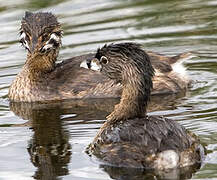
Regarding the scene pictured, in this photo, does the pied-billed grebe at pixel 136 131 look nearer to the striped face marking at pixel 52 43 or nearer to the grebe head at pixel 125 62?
the grebe head at pixel 125 62

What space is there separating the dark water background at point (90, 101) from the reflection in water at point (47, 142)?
11mm

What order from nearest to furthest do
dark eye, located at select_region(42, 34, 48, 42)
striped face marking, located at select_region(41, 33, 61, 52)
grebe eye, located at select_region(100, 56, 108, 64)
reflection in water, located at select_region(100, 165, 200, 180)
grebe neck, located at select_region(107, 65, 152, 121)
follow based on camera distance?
reflection in water, located at select_region(100, 165, 200, 180) < grebe neck, located at select_region(107, 65, 152, 121) < grebe eye, located at select_region(100, 56, 108, 64) < dark eye, located at select_region(42, 34, 48, 42) < striped face marking, located at select_region(41, 33, 61, 52)

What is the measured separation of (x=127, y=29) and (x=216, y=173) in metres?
7.37

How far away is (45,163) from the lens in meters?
10.3

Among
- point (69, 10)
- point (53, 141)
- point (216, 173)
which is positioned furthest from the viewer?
point (69, 10)

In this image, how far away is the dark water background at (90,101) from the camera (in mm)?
10133

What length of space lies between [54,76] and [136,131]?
410cm

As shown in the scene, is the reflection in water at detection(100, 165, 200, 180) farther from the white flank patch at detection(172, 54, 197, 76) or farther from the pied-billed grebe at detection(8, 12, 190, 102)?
the white flank patch at detection(172, 54, 197, 76)

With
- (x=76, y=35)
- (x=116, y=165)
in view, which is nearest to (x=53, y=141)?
(x=116, y=165)

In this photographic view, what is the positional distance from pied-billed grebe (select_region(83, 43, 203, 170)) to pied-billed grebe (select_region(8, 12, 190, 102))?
2.22 metres

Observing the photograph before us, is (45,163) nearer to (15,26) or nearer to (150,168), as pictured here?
(150,168)

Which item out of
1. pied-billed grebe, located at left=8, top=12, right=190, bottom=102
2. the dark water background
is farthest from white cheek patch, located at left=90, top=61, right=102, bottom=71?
pied-billed grebe, located at left=8, top=12, right=190, bottom=102

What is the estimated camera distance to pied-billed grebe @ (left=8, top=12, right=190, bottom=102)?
13414 mm

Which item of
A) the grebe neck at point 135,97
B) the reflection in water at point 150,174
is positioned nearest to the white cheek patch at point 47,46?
the grebe neck at point 135,97
